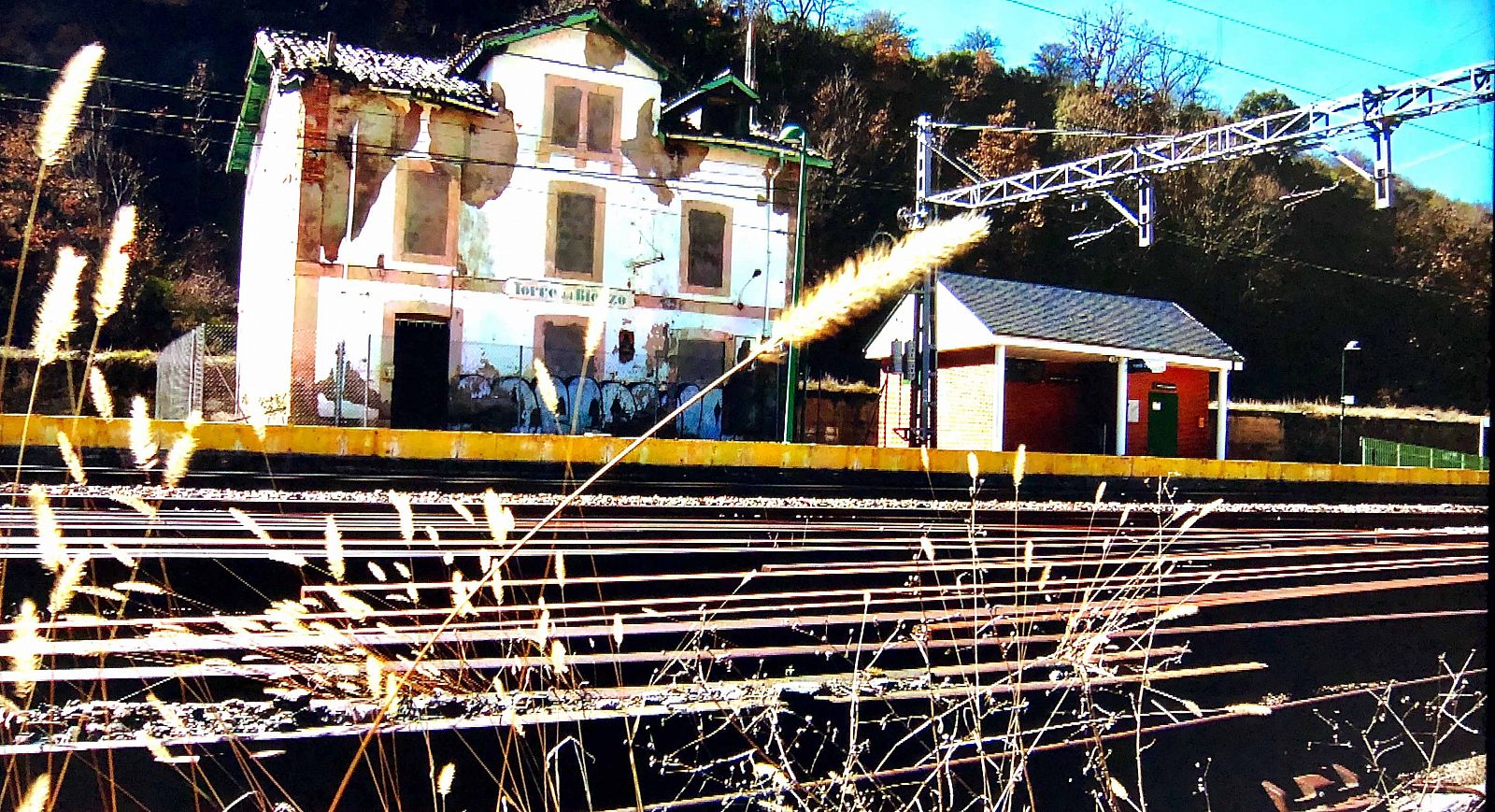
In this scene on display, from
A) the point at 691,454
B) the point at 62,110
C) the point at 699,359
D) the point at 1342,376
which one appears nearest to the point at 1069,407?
the point at 1342,376

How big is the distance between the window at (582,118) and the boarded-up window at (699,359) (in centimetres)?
387

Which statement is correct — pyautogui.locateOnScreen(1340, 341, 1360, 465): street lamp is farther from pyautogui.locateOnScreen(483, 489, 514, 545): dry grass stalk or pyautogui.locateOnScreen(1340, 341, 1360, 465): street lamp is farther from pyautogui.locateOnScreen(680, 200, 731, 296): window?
pyautogui.locateOnScreen(680, 200, 731, 296): window

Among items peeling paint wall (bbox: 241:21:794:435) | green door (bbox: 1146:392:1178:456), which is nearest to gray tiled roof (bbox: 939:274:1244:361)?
green door (bbox: 1146:392:1178:456)

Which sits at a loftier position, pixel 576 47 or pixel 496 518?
pixel 576 47

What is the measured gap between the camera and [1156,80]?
606 centimetres

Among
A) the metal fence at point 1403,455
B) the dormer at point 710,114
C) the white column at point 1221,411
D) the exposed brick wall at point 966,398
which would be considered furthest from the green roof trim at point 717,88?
the metal fence at point 1403,455

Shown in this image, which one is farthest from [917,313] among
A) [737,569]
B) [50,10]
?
[50,10]

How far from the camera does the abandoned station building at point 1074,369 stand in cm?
871

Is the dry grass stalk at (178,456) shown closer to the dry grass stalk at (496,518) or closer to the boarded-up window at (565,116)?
the dry grass stalk at (496,518)

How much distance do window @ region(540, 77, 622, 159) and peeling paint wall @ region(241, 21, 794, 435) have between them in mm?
72

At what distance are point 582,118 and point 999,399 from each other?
34.0ft

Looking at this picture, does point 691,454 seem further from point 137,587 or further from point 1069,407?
point 137,587

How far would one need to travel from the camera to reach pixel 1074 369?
9.41 m

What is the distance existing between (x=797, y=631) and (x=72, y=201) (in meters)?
3.30
